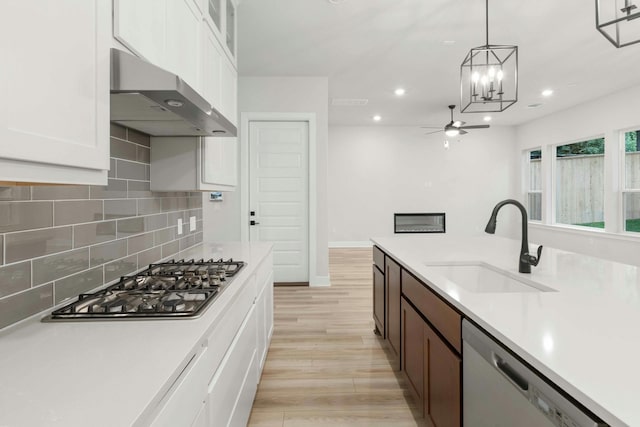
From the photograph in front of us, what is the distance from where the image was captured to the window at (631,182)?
5.47 meters

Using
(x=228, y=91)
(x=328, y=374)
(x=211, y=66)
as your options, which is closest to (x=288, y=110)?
(x=228, y=91)

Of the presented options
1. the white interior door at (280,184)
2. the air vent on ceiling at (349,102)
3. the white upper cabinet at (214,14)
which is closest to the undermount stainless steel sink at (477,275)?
the white upper cabinet at (214,14)

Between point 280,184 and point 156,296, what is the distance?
11.6ft

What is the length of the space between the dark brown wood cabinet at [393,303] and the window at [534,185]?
22.8 feet

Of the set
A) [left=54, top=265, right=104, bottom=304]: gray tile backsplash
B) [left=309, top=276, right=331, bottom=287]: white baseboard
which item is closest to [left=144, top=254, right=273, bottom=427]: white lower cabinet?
[left=54, top=265, right=104, bottom=304]: gray tile backsplash

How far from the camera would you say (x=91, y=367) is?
0.81m

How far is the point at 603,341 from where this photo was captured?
88 cm

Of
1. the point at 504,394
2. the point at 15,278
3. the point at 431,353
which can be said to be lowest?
the point at 431,353

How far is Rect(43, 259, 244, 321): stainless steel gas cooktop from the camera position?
1122mm

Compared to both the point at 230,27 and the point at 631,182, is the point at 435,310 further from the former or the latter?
the point at 631,182

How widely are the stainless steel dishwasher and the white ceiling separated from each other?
9.78ft

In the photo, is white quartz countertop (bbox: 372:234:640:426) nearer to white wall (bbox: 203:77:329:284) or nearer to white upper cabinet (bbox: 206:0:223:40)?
white upper cabinet (bbox: 206:0:223:40)

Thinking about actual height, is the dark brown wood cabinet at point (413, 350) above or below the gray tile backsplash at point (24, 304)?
below

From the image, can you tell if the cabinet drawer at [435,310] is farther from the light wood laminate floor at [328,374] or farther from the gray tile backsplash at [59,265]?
the gray tile backsplash at [59,265]
